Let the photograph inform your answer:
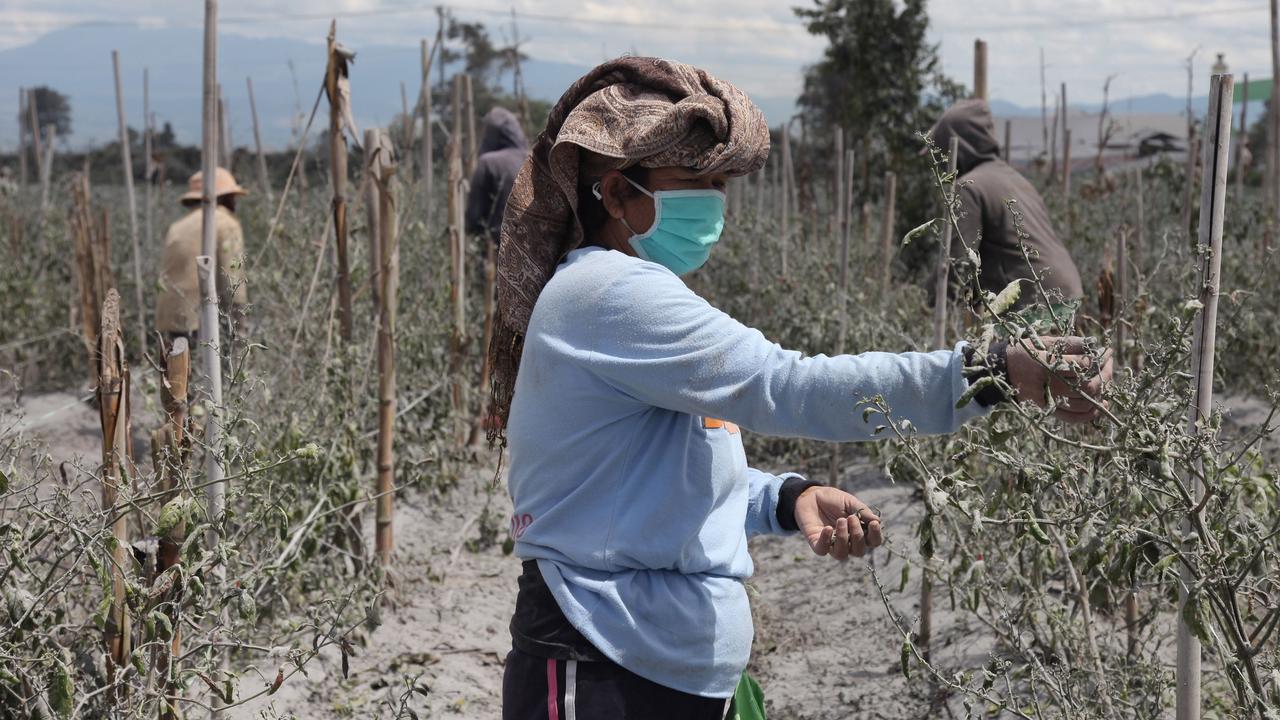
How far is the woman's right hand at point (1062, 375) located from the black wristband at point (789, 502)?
44cm

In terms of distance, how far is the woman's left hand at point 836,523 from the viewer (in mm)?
1550

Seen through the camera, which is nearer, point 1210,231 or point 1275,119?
point 1210,231

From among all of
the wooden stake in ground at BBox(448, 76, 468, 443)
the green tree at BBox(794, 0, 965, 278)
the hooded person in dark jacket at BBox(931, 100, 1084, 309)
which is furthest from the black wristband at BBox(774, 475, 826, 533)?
the green tree at BBox(794, 0, 965, 278)

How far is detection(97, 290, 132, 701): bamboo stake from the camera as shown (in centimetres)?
217

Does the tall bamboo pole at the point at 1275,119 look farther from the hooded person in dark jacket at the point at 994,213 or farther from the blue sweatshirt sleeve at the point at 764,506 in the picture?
the blue sweatshirt sleeve at the point at 764,506

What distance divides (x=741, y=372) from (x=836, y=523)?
28 cm

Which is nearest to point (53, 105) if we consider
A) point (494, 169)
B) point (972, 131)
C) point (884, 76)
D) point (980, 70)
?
point (884, 76)

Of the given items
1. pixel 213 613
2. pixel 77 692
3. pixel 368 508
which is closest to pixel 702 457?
pixel 213 613

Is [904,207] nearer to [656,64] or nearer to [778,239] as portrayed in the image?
[778,239]

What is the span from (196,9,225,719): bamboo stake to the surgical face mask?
91 cm

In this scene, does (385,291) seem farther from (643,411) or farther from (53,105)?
(53,105)

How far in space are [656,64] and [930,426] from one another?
2.02ft

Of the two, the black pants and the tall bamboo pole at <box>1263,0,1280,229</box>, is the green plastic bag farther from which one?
the tall bamboo pole at <box>1263,0,1280,229</box>

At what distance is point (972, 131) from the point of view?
4859 mm
